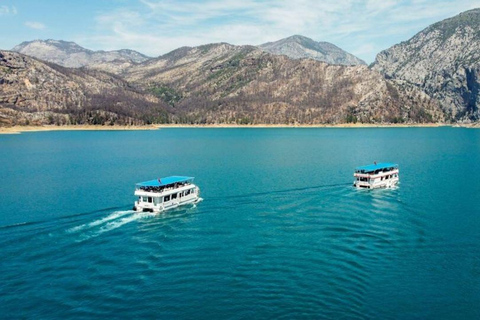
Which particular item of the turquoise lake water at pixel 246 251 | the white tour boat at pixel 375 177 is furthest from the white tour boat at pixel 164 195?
the white tour boat at pixel 375 177

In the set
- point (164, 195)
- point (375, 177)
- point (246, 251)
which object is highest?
point (375, 177)

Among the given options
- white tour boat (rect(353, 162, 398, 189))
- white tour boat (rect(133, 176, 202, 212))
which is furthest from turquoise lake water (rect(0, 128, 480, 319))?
white tour boat (rect(353, 162, 398, 189))

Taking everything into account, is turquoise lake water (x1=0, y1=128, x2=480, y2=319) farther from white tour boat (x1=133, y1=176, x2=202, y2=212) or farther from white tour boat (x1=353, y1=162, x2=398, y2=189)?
white tour boat (x1=353, y1=162, x2=398, y2=189)

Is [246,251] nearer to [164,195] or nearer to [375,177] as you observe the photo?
[164,195]

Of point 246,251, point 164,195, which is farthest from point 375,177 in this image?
point 246,251

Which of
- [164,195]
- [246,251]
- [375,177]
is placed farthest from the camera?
[375,177]

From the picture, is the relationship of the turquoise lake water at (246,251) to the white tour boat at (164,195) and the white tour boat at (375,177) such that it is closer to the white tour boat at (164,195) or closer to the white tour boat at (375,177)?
the white tour boat at (164,195)
